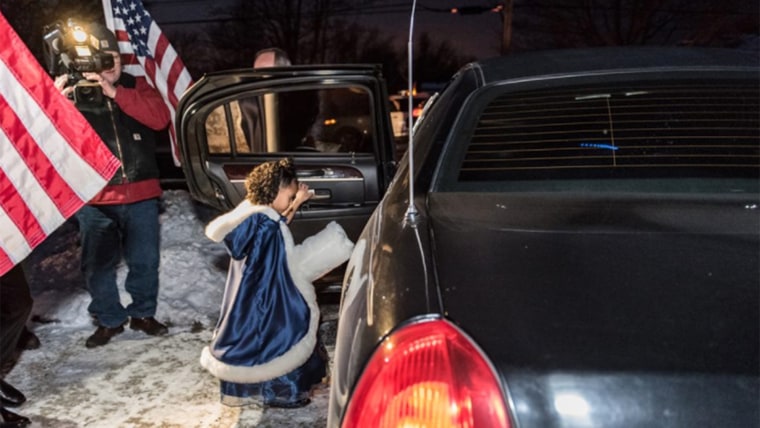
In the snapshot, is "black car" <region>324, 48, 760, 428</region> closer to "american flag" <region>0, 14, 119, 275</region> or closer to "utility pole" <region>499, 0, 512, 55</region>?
"american flag" <region>0, 14, 119, 275</region>

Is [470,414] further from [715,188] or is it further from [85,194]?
[85,194]

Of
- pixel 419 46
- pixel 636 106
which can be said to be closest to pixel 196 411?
pixel 636 106

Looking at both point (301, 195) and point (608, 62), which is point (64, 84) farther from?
point (608, 62)

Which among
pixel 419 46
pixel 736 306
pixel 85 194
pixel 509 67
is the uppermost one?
pixel 509 67

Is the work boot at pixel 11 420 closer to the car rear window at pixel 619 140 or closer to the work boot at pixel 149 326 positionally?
the work boot at pixel 149 326

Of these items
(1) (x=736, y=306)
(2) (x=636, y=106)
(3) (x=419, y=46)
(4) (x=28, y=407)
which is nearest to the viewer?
(1) (x=736, y=306)

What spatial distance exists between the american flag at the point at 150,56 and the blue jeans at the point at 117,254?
0.81m

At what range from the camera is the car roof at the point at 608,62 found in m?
2.37

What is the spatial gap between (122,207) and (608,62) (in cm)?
297

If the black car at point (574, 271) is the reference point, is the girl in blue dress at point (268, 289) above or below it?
below

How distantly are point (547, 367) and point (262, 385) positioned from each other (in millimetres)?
2243

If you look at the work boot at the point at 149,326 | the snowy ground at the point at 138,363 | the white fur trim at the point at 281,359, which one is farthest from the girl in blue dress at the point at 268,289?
the work boot at the point at 149,326

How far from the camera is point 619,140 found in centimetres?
223

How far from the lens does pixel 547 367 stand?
105cm
